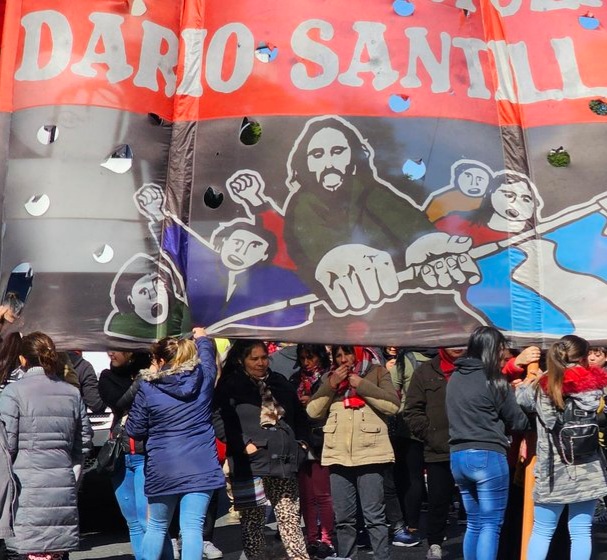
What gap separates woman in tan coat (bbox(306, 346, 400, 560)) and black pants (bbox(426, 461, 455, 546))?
71 centimetres

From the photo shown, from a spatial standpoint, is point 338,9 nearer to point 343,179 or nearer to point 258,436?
point 343,179

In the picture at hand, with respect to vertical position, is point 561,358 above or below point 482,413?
above

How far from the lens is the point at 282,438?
9547 mm

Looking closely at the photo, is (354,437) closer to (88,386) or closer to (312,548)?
(312,548)

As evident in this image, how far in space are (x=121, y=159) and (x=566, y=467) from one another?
3.49 metres

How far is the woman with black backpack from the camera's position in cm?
877

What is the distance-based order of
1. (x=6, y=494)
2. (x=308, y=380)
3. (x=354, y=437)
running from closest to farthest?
1. (x=6, y=494)
2. (x=354, y=437)
3. (x=308, y=380)

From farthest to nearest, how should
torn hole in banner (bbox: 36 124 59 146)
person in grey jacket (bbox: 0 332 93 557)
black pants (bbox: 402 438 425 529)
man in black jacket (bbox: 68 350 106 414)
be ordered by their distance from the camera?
1. black pants (bbox: 402 438 425 529)
2. man in black jacket (bbox: 68 350 106 414)
3. torn hole in banner (bbox: 36 124 59 146)
4. person in grey jacket (bbox: 0 332 93 557)

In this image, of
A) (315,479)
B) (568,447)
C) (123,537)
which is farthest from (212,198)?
(123,537)

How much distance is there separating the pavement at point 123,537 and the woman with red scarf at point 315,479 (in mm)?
301

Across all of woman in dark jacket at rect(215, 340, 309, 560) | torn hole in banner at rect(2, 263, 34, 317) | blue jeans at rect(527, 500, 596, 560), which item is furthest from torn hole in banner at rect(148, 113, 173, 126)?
blue jeans at rect(527, 500, 596, 560)

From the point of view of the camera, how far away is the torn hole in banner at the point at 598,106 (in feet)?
29.2

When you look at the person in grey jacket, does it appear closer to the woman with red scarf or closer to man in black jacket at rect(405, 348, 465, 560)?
the woman with red scarf

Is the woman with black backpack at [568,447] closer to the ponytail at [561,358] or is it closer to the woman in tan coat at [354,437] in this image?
the ponytail at [561,358]
